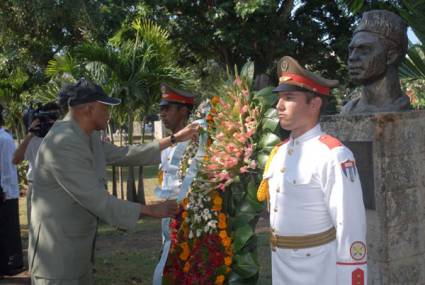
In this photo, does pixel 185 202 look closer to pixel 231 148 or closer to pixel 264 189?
pixel 231 148

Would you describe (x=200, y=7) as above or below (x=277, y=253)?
above

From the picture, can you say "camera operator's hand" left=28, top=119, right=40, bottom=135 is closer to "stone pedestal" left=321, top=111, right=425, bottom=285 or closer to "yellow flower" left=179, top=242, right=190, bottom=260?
"yellow flower" left=179, top=242, right=190, bottom=260

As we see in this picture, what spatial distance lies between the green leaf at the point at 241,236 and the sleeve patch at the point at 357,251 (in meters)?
1.60

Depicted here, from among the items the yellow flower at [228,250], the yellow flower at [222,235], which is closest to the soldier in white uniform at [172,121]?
the yellow flower at [222,235]

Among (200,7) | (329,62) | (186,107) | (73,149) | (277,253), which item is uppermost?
(200,7)

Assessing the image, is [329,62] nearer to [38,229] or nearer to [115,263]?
[115,263]

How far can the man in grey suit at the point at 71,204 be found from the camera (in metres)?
3.03

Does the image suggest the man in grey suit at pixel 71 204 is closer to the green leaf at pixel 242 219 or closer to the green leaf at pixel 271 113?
the green leaf at pixel 242 219

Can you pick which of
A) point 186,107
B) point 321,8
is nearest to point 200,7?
point 321,8

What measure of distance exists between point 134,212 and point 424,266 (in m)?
2.41

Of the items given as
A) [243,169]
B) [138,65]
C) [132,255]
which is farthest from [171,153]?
[138,65]

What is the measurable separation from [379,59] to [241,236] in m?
1.69

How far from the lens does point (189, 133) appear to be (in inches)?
154

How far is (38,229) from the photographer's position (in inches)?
Answer: 122
